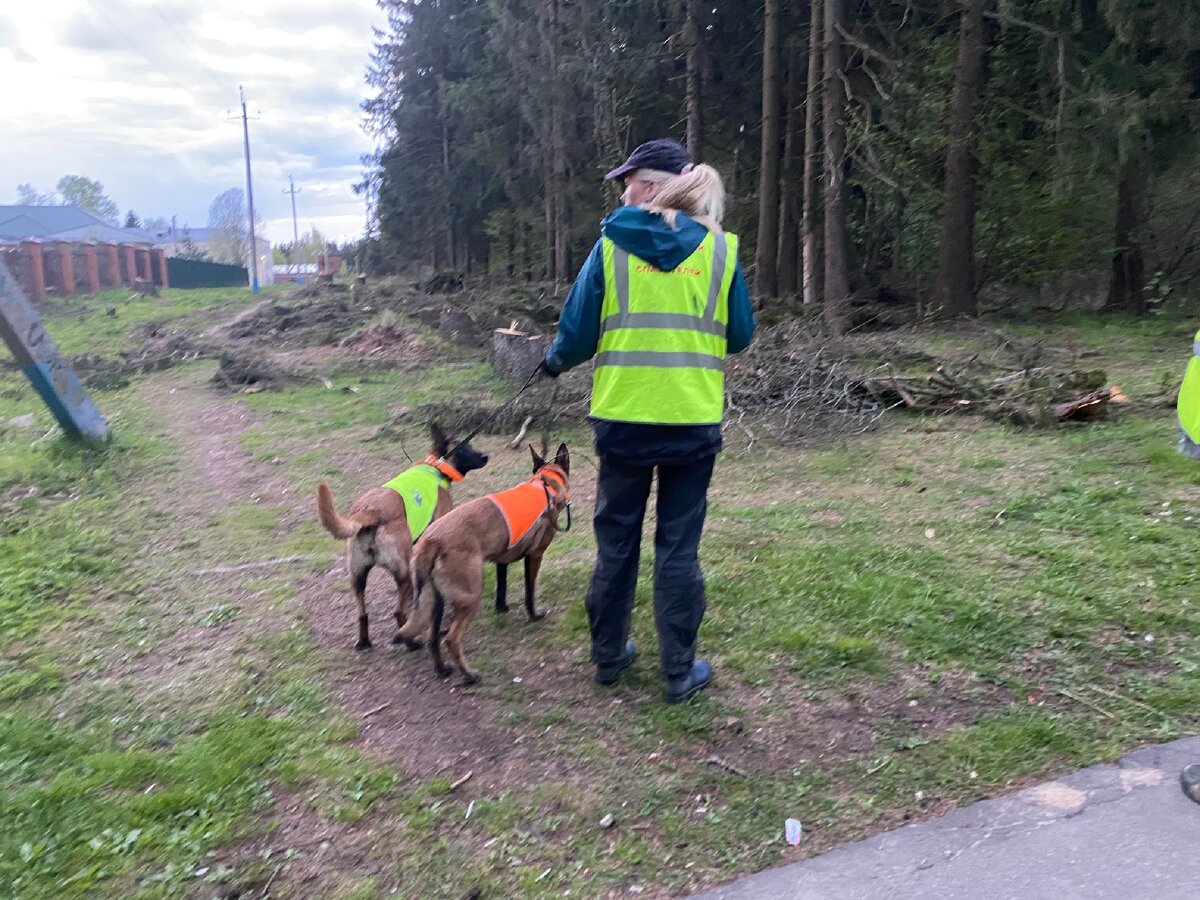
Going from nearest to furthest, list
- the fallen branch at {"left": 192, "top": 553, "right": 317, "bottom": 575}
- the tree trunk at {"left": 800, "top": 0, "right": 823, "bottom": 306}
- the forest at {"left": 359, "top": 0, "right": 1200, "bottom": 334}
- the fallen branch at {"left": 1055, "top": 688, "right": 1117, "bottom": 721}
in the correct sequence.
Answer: the fallen branch at {"left": 1055, "top": 688, "right": 1117, "bottom": 721}, the fallen branch at {"left": 192, "top": 553, "right": 317, "bottom": 575}, the forest at {"left": 359, "top": 0, "right": 1200, "bottom": 334}, the tree trunk at {"left": 800, "top": 0, "right": 823, "bottom": 306}

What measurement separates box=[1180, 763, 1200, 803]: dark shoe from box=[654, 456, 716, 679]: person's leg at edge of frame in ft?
5.87

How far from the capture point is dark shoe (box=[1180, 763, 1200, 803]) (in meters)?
2.88

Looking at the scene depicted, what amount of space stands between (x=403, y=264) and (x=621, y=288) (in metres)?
44.3

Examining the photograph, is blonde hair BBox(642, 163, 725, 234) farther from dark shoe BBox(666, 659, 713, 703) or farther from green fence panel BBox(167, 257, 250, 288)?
green fence panel BBox(167, 257, 250, 288)

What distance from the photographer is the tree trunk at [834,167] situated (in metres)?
14.8

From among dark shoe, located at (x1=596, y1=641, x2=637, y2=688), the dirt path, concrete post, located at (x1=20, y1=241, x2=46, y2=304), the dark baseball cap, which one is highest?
concrete post, located at (x1=20, y1=241, x2=46, y2=304)

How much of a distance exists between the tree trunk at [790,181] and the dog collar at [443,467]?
14.9m

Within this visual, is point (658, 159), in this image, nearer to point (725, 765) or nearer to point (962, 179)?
point (725, 765)

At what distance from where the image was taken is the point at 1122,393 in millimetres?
9008

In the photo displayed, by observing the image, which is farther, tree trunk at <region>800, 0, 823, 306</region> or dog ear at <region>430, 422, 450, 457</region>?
tree trunk at <region>800, 0, 823, 306</region>

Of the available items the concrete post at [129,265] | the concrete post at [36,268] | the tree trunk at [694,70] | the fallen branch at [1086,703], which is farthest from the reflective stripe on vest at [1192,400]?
the concrete post at [129,265]

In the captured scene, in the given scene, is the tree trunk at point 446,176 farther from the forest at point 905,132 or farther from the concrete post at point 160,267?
the concrete post at point 160,267

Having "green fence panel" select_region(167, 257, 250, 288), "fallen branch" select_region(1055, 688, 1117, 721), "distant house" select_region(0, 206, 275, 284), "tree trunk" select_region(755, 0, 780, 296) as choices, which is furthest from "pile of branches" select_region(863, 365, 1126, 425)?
"green fence panel" select_region(167, 257, 250, 288)

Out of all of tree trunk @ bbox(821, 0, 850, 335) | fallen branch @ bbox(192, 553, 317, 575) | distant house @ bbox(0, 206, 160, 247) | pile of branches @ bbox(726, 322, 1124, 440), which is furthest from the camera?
distant house @ bbox(0, 206, 160, 247)
